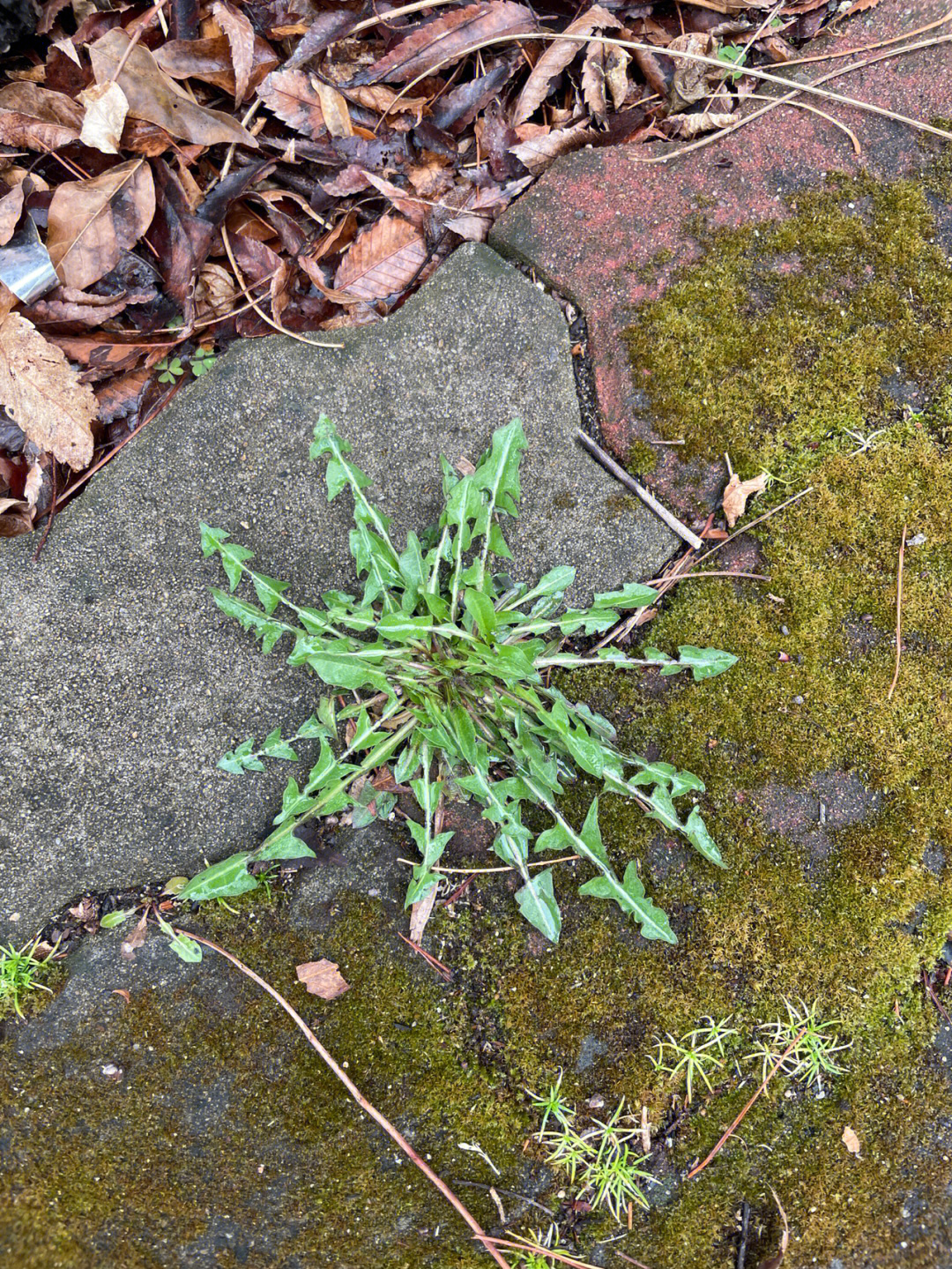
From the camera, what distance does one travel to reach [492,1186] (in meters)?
2.35

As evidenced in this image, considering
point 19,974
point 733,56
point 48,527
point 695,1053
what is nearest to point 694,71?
point 733,56

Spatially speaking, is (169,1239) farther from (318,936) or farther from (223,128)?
(223,128)

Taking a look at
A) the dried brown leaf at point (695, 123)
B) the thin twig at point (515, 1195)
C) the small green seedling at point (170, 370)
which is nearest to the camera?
the thin twig at point (515, 1195)

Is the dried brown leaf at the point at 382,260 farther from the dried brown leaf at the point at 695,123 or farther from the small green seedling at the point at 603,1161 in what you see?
the small green seedling at the point at 603,1161

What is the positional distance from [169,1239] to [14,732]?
5.19 ft

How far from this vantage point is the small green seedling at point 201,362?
8.03 feet

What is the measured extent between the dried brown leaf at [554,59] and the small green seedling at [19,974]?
307 centimetres

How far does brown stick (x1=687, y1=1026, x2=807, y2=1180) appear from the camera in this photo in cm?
237

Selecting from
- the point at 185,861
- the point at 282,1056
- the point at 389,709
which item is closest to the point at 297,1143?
the point at 282,1056

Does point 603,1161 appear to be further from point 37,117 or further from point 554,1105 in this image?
point 37,117

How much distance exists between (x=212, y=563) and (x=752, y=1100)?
7.76 ft

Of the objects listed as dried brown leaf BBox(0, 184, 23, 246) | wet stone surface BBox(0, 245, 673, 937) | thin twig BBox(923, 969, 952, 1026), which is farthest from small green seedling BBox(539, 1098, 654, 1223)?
dried brown leaf BBox(0, 184, 23, 246)

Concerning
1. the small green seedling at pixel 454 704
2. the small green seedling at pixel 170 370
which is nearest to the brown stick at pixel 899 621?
the small green seedling at pixel 454 704

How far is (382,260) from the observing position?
250 centimetres
